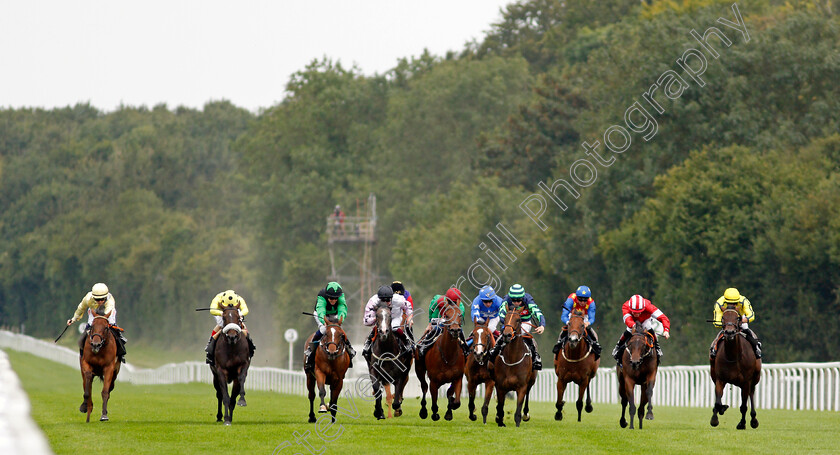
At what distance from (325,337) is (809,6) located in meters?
33.5

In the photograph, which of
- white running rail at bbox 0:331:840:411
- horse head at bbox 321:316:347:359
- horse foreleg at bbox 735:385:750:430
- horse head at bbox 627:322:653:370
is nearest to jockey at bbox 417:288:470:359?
horse head at bbox 321:316:347:359

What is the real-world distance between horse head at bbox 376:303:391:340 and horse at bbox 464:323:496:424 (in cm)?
123

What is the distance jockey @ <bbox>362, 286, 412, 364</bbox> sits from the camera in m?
19.0

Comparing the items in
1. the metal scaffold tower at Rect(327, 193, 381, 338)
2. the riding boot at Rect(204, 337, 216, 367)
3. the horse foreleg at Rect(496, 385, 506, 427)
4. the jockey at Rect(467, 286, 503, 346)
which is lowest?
the horse foreleg at Rect(496, 385, 506, 427)

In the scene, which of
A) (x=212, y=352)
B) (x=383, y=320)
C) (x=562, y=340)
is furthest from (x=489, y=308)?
(x=212, y=352)

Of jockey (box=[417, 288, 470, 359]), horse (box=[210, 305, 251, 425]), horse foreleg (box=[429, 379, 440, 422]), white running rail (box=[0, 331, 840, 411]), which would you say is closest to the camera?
horse (box=[210, 305, 251, 425])

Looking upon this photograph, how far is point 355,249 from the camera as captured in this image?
74.1 m

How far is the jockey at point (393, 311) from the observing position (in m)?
19.0

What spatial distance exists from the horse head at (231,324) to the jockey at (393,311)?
75.1 inches

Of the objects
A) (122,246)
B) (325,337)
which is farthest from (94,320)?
(122,246)

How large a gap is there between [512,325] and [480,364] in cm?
106

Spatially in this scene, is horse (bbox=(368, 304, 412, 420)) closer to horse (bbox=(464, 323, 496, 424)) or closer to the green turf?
the green turf

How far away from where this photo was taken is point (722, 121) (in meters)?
43.0

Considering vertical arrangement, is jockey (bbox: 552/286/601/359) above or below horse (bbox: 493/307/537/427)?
above
